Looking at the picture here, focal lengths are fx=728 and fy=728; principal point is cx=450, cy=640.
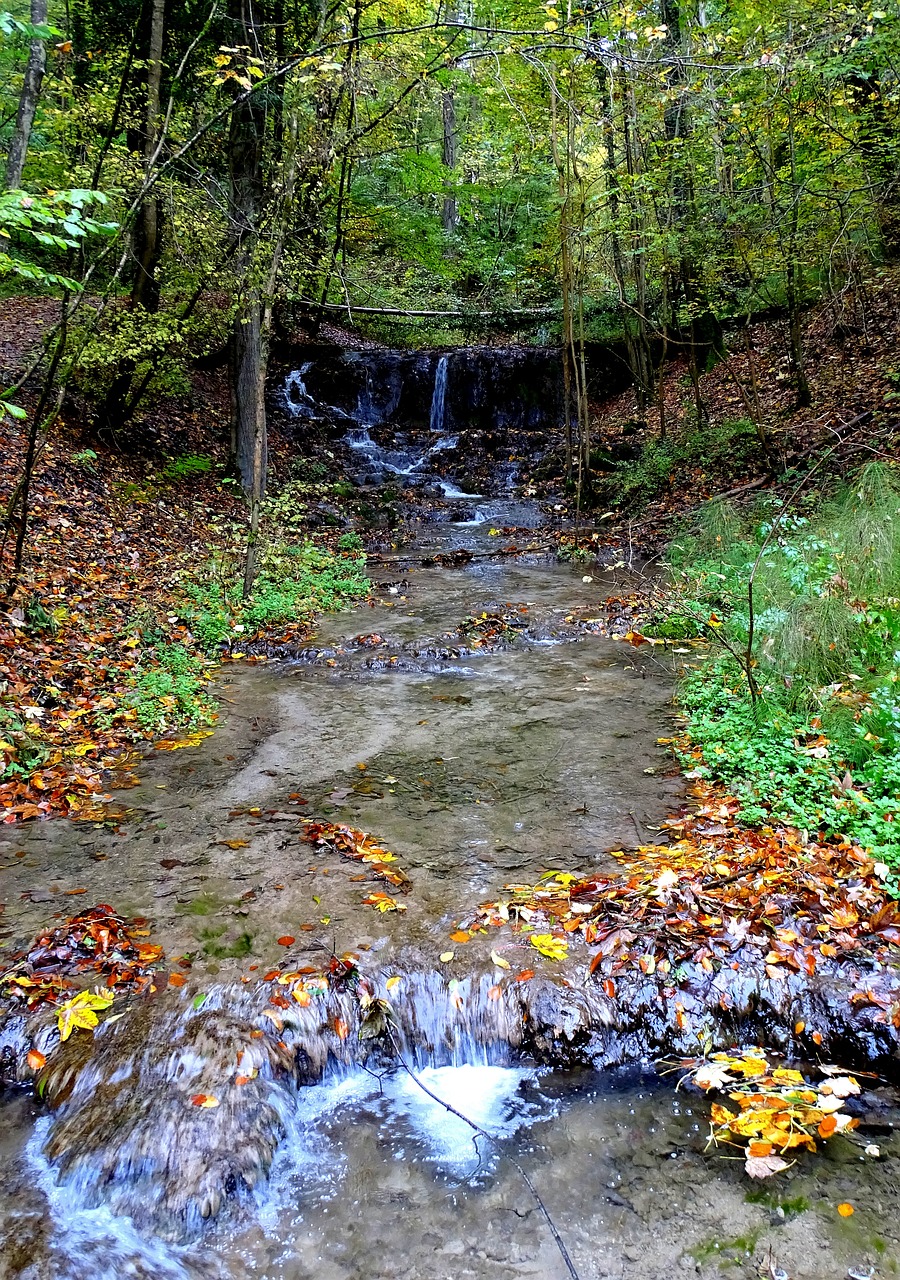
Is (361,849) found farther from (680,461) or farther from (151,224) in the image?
(680,461)

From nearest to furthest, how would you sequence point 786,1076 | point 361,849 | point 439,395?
point 786,1076, point 361,849, point 439,395

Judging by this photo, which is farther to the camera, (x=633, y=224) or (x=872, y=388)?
(x=633, y=224)

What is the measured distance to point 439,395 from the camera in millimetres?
19609

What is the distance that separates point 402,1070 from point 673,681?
4485mm

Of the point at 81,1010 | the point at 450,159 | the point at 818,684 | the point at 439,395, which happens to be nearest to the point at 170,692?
the point at 81,1010

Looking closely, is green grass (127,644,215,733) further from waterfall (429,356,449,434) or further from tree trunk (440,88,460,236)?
tree trunk (440,88,460,236)

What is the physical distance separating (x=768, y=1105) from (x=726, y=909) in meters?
0.91

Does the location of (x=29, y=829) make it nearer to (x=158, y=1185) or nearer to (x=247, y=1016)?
(x=247, y=1016)

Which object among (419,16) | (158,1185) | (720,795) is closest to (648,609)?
(720,795)

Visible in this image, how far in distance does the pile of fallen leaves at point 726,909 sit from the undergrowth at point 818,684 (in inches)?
10.3

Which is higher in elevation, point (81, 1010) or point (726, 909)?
point (726, 909)

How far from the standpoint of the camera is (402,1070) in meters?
3.49

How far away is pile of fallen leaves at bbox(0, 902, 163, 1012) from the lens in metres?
3.44

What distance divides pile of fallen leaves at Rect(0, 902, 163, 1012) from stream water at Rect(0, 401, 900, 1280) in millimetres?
140
